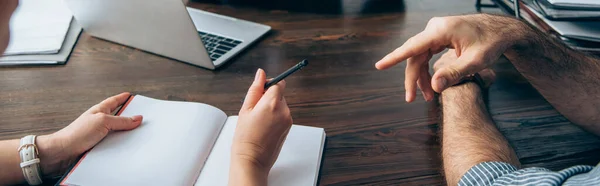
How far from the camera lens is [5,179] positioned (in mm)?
763

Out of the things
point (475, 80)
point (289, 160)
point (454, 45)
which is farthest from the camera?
point (475, 80)

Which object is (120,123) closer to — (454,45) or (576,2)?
(454,45)

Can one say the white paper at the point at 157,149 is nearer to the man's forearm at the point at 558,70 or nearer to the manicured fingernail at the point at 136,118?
the manicured fingernail at the point at 136,118

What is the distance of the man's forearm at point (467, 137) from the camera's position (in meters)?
0.78

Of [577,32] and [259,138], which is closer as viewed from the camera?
[259,138]

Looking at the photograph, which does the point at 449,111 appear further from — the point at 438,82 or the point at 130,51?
the point at 130,51

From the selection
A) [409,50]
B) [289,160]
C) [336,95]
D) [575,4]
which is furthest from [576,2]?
[289,160]

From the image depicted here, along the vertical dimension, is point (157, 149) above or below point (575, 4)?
below

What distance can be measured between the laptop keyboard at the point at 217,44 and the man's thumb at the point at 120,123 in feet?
0.99

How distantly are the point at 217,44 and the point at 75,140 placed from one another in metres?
0.43

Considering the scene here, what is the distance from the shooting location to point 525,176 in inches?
26.3

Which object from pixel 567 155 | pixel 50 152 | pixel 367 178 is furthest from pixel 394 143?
pixel 50 152

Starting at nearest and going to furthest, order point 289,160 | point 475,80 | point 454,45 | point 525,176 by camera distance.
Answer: point 525,176
point 289,160
point 454,45
point 475,80

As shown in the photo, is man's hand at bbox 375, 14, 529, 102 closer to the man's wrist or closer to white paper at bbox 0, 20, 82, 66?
the man's wrist
